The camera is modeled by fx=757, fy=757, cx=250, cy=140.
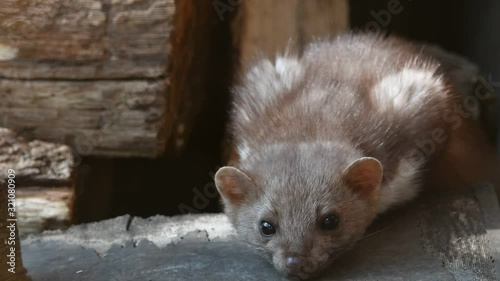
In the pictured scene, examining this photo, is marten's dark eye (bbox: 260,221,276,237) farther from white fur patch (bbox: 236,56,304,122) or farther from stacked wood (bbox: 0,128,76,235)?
stacked wood (bbox: 0,128,76,235)

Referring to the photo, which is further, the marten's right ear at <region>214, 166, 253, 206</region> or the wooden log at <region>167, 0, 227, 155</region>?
the wooden log at <region>167, 0, 227, 155</region>

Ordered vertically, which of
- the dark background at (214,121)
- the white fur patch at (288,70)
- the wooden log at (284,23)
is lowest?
the dark background at (214,121)

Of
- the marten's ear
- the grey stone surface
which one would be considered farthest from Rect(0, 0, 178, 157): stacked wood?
the marten's ear

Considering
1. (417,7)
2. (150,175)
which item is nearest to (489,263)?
(150,175)

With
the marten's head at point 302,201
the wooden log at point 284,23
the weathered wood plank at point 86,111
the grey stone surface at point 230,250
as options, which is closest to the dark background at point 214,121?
the wooden log at point 284,23

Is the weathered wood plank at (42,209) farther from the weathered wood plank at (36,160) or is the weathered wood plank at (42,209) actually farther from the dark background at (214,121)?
the dark background at (214,121)

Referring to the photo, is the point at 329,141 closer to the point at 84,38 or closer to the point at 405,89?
the point at 405,89
